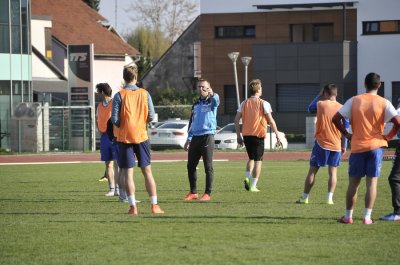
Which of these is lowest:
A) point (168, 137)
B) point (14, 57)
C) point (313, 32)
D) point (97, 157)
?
point (97, 157)

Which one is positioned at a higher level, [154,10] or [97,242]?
[154,10]

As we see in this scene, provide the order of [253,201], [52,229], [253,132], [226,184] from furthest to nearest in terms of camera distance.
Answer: [226,184], [253,132], [253,201], [52,229]

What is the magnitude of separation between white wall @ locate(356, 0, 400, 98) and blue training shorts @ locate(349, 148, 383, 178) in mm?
44525

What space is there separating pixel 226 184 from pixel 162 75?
5007 centimetres

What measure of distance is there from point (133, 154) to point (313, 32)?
45350 mm

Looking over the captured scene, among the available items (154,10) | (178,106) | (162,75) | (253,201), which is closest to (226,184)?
(253,201)

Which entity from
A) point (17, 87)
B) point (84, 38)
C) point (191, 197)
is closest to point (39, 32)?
point (84, 38)

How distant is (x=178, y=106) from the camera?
185 ft

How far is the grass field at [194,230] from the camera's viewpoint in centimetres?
1018

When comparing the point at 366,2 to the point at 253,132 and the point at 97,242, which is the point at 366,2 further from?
the point at 97,242

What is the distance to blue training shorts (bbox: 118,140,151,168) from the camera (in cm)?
1411

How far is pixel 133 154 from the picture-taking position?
14250 millimetres

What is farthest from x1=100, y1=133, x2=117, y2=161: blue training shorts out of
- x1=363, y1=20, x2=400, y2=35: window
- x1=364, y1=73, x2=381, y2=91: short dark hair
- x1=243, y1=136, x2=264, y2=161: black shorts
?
x1=363, y1=20, x2=400, y2=35: window

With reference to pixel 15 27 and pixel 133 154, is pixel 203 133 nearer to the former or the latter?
pixel 133 154
